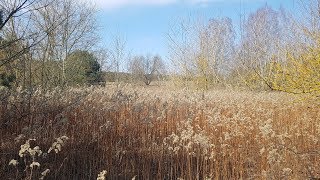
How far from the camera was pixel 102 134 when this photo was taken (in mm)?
4641

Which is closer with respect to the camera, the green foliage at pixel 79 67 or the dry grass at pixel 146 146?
the dry grass at pixel 146 146

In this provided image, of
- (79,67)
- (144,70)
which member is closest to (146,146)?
(79,67)

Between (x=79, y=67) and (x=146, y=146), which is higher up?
(x=79, y=67)

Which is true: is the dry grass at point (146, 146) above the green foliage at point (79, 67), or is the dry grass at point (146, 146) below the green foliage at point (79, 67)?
below

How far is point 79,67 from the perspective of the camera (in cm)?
1510

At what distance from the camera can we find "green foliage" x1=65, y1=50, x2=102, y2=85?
14.2 metres

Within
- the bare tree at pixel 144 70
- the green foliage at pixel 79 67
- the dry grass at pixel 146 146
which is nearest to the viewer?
the dry grass at pixel 146 146

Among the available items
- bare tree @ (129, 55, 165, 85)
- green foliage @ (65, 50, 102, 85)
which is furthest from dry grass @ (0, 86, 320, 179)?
bare tree @ (129, 55, 165, 85)

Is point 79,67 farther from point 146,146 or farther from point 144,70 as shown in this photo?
point 144,70

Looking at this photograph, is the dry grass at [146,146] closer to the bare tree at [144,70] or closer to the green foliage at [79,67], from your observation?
the green foliage at [79,67]

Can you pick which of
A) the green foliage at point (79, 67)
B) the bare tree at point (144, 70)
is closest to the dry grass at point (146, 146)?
the green foliage at point (79, 67)

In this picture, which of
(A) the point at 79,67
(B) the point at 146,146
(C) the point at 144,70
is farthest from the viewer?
(C) the point at 144,70

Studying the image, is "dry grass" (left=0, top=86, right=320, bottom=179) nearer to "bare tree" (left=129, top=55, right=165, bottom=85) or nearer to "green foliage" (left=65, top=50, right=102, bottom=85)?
"green foliage" (left=65, top=50, right=102, bottom=85)

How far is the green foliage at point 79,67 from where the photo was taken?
14.2m
